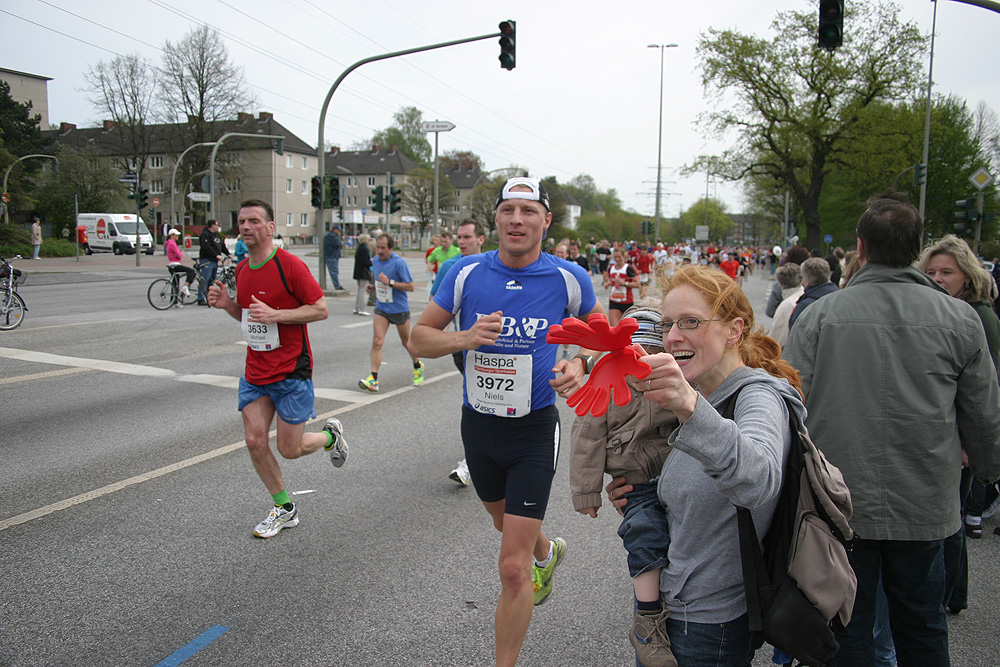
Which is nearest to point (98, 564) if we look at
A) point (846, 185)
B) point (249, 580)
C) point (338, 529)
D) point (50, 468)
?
point (249, 580)

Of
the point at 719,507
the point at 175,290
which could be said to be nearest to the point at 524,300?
the point at 719,507

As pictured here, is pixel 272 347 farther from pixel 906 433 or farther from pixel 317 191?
pixel 317 191

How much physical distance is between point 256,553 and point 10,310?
1093 cm

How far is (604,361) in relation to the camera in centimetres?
161

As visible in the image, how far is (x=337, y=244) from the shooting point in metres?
21.1

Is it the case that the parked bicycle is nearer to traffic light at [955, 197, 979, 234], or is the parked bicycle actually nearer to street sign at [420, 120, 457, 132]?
street sign at [420, 120, 457, 132]

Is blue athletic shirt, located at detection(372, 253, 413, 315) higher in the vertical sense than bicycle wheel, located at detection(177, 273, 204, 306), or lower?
higher

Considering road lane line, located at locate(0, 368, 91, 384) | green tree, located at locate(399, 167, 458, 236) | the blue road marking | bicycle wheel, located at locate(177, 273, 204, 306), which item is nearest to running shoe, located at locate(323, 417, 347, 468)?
the blue road marking

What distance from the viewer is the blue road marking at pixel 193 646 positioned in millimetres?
2938

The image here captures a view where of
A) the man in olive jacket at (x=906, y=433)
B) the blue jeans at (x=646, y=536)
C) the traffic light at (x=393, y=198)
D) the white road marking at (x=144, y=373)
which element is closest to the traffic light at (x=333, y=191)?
the traffic light at (x=393, y=198)

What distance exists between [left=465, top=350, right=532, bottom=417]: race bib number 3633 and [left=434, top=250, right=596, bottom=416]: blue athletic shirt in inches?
1.6

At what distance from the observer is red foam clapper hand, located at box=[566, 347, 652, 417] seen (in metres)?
1.55

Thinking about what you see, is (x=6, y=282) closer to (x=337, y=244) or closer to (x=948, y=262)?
(x=337, y=244)

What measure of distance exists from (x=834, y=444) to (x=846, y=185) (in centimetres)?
6256
